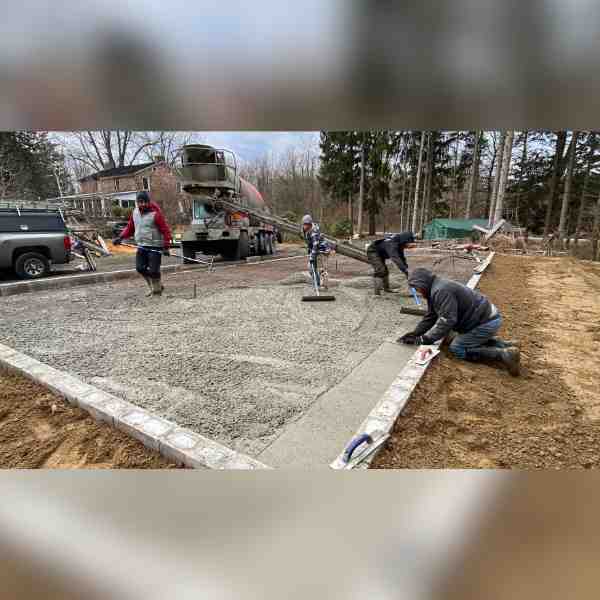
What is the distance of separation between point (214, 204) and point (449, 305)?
8759mm

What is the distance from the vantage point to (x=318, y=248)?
21.0 feet

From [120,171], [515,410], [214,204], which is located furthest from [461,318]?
[120,171]

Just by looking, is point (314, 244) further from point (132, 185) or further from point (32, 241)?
point (132, 185)

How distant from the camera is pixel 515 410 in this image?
2.43 m

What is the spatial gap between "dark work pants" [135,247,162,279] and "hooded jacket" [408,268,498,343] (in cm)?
480

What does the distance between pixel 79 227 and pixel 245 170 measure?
6.01m

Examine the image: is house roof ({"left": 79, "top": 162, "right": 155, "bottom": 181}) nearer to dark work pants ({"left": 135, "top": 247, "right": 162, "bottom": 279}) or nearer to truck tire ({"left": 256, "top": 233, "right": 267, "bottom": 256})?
truck tire ({"left": 256, "top": 233, "right": 267, "bottom": 256})

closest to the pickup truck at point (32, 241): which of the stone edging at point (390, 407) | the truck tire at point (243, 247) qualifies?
the truck tire at point (243, 247)

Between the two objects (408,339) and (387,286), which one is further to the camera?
(387,286)

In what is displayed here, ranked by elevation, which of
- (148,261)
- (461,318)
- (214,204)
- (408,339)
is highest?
(214,204)

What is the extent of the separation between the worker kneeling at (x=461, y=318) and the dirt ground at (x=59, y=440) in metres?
2.67

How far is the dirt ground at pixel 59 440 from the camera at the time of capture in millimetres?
1965

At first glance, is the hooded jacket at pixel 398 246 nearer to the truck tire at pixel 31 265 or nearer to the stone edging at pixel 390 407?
the stone edging at pixel 390 407
